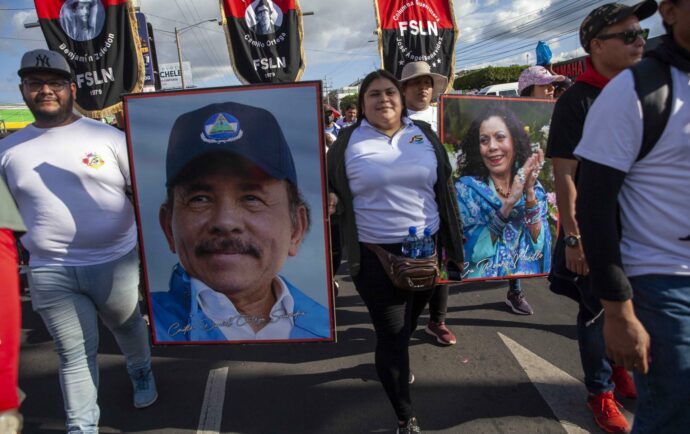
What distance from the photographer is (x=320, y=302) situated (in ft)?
8.07

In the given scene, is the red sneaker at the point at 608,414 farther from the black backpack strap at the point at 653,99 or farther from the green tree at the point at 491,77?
the green tree at the point at 491,77

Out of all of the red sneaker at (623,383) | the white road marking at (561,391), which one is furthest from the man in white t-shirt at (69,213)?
the red sneaker at (623,383)

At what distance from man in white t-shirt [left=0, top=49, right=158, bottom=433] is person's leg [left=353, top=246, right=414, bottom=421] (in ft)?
4.39

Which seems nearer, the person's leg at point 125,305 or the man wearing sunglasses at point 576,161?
the man wearing sunglasses at point 576,161

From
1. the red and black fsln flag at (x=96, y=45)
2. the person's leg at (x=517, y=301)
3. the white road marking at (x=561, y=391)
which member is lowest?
the white road marking at (x=561, y=391)

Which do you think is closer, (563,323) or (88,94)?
(563,323)

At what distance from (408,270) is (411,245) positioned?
15 cm

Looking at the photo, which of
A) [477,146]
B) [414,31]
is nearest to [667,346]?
[477,146]

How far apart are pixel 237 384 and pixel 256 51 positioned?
4.25 m

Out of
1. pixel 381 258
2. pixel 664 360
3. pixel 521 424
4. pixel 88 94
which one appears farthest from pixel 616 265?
pixel 88 94

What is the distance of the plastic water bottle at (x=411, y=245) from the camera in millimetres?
2230

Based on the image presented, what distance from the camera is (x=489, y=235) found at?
3.44 metres

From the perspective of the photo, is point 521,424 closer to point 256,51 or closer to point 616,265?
point 616,265

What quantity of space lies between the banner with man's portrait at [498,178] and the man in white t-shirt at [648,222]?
2039 millimetres
